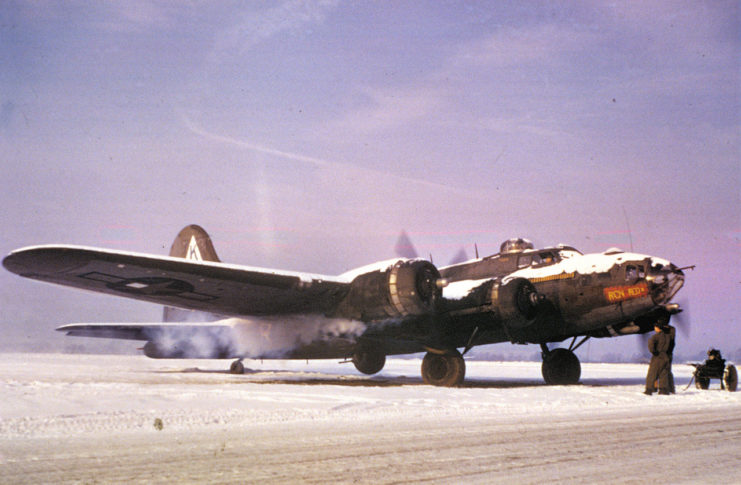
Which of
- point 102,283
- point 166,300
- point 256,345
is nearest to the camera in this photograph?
point 102,283

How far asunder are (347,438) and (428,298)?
946 centimetres

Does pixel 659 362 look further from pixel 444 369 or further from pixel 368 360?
pixel 368 360

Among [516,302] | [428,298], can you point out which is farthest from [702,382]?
[428,298]

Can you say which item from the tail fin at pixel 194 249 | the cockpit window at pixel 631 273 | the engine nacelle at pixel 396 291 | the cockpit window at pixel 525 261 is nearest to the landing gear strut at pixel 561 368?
the cockpit window at pixel 525 261

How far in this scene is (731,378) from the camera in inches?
667

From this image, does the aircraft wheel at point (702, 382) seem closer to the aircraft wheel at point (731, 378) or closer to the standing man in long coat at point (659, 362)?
the aircraft wheel at point (731, 378)

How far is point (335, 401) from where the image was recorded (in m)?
11.0

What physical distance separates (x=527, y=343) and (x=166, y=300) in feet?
32.9

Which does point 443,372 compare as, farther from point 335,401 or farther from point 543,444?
point 543,444

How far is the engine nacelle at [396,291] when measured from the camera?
1597 cm

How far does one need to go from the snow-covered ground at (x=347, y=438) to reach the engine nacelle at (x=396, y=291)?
4009 mm

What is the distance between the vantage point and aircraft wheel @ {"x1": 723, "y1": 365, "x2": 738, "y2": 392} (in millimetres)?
16953

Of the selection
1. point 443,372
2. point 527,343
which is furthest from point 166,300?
point 527,343

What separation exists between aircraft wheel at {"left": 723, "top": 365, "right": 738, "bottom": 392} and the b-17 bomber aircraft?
226 cm
